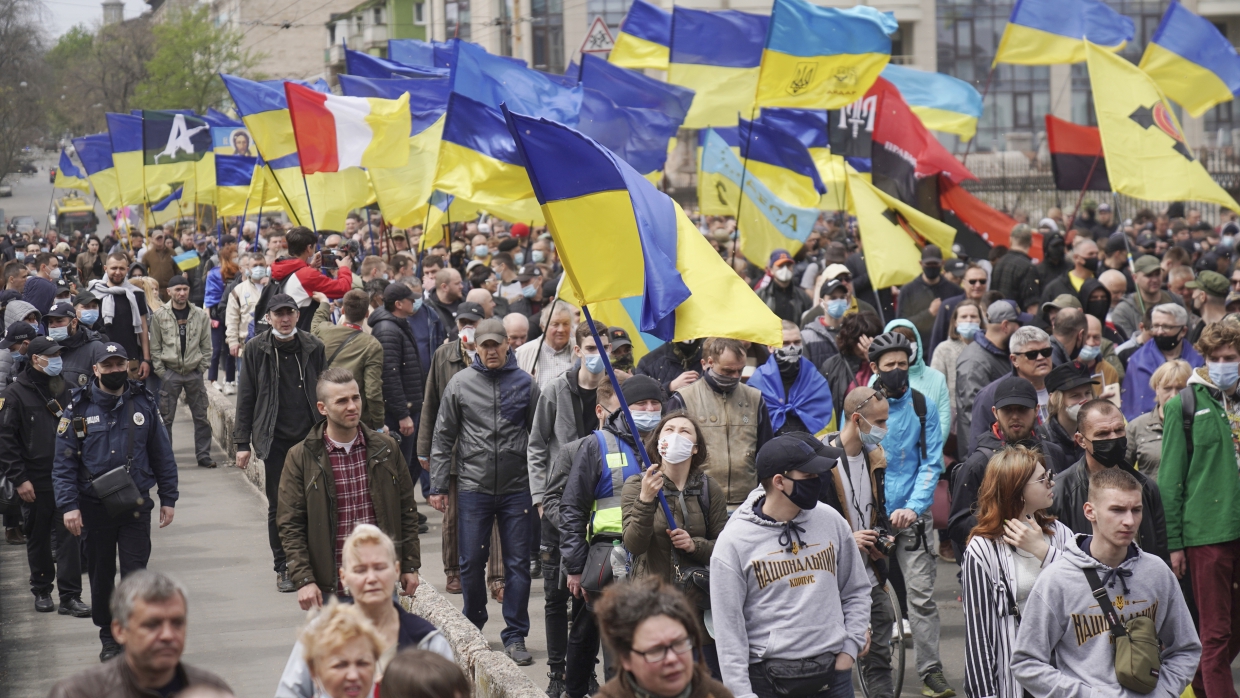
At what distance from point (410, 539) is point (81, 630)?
125 inches

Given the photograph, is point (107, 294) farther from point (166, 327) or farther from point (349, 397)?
point (349, 397)

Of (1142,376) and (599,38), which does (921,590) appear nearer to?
(1142,376)

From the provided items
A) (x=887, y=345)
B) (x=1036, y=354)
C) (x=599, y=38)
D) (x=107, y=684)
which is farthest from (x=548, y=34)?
(x=107, y=684)

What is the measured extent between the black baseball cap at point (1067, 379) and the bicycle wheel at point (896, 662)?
1.34m

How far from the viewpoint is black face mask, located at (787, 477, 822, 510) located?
5152mm

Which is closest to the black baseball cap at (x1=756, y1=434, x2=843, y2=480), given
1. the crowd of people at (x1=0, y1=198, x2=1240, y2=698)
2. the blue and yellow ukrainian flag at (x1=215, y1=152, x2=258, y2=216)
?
the crowd of people at (x1=0, y1=198, x2=1240, y2=698)

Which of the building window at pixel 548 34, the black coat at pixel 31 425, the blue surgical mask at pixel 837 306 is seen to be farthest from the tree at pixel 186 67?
the blue surgical mask at pixel 837 306

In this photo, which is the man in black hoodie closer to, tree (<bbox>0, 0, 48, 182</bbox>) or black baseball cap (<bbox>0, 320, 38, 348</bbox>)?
black baseball cap (<bbox>0, 320, 38, 348</bbox>)

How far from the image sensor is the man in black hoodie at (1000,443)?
21.2ft

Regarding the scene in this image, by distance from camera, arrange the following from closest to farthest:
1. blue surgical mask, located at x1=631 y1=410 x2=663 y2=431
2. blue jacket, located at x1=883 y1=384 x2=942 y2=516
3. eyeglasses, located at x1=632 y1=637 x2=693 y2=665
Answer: eyeglasses, located at x1=632 y1=637 x2=693 y2=665 < blue surgical mask, located at x1=631 y1=410 x2=663 y2=431 < blue jacket, located at x1=883 y1=384 x2=942 y2=516

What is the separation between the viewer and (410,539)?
6.92 metres

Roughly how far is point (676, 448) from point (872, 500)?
150 cm

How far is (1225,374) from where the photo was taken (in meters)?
7.02

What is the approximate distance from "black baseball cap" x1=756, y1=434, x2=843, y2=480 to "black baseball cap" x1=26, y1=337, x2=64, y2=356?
18.9ft
